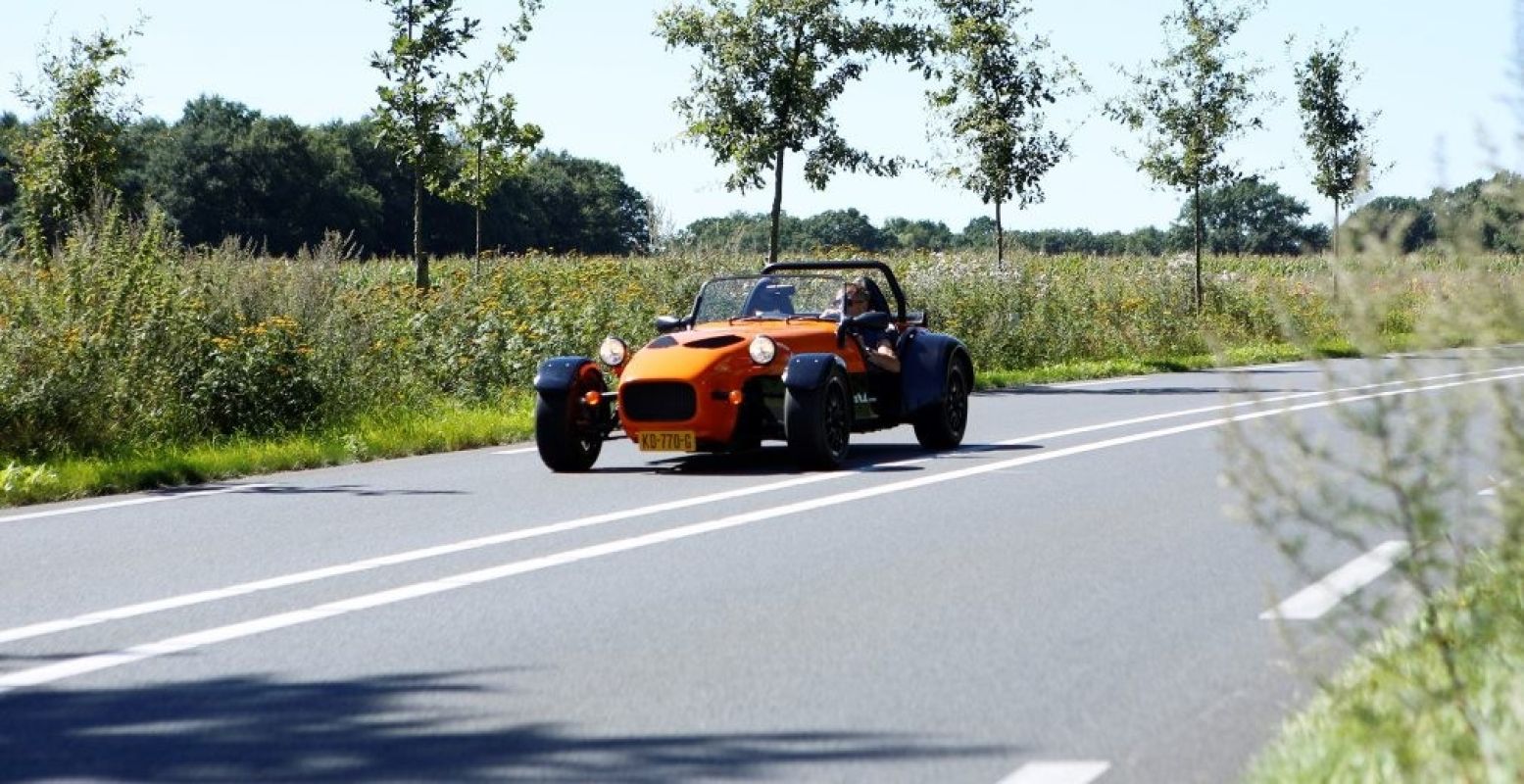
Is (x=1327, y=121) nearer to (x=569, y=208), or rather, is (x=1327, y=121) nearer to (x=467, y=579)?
(x=467, y=579)

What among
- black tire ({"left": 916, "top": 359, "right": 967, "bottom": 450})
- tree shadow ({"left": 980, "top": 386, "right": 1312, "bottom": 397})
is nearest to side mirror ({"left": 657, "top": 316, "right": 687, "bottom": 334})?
black tire ({"left": 916, "top": 359, "right": 967, "bottom": 450})

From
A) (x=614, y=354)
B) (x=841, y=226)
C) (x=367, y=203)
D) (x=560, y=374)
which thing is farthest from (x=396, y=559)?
(x=841, y=226)

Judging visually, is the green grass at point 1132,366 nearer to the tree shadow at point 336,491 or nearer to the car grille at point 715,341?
the car grille at point 715,341

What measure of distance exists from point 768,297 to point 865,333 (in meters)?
0.78

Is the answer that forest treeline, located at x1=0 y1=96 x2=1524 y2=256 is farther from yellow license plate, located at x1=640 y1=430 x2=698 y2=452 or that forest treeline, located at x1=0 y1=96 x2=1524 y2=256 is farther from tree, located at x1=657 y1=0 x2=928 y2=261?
yellow license plate, located at x1=640 y1=430 x2=698 y2=452

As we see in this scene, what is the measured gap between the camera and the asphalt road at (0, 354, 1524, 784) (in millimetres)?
5305

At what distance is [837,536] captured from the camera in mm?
9922

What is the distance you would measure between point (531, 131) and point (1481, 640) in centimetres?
2287

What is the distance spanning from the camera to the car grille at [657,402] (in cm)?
1349

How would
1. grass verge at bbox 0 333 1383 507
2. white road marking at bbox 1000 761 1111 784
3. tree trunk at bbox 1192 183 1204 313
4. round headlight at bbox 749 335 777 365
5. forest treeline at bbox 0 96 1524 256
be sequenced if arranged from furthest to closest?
forest treeline at bbox 0 96 1524 256, tree trunk at bbox 1192 183 1204 313, round headlight at bbox 749 335 777 365, grass verge at bbox 0 333 1383 507, white road marking at bbox 1000 761 1111 784

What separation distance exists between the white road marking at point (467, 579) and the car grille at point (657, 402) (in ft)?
5.53

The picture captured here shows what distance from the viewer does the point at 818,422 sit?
13.3 meters

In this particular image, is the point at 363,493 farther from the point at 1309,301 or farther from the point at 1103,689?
the point at 1309,301

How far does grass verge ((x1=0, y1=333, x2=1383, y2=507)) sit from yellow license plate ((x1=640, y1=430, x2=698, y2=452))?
8.76 feet
